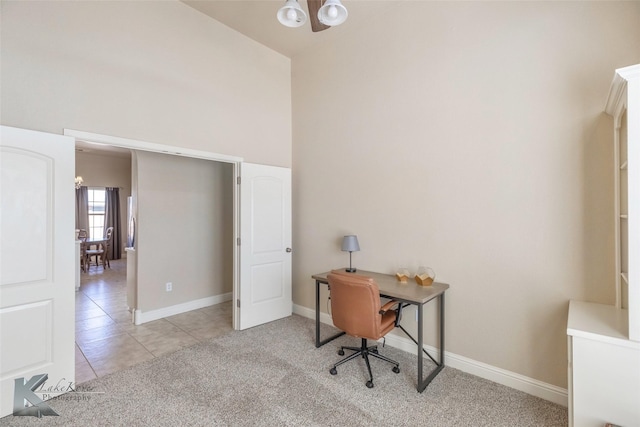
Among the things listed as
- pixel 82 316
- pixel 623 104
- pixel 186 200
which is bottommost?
pixel 82 316

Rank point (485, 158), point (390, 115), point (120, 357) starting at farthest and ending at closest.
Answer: point (390, 115)
point (120, 357)
point (485, 158)

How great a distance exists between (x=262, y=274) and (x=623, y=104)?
366 cm

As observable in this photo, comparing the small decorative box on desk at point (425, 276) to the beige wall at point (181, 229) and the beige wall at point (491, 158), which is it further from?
the beige wall at point (181, 229)

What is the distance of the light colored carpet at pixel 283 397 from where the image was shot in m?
2.11

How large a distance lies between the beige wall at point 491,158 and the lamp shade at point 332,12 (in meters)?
1.49

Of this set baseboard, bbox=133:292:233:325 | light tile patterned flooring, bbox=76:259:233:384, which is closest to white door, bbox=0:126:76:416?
light tile patterned flooring, bbox=76:259:233:384

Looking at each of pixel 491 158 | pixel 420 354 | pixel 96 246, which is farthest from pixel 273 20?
pixel 96 246

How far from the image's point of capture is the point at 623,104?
178cm

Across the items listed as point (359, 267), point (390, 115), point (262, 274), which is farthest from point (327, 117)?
point (262, 274)

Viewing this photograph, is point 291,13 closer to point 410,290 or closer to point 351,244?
point 351,244

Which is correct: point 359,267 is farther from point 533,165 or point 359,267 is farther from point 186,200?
point 186,200

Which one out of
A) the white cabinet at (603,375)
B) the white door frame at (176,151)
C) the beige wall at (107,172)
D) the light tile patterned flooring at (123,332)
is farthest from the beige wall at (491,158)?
the beige wall at (107,172)

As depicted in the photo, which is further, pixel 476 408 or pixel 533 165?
pixel 533 165

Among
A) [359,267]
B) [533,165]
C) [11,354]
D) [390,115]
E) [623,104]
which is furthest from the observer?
[359,267]
